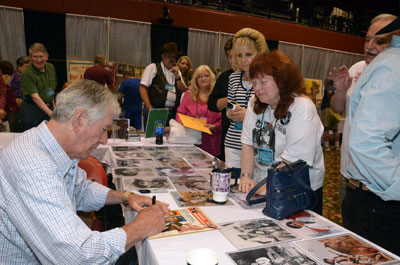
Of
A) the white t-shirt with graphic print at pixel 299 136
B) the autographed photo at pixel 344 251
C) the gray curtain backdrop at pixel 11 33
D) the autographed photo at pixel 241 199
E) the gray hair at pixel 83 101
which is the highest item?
the gray curtain backdrop at pixel 11 33

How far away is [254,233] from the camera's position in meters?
1.13

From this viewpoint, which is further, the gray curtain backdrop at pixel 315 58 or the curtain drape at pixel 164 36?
the gray curtain backdrop at pixel 315 58

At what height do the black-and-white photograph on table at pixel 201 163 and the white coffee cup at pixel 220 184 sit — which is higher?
the white coffee cup at pixel 220 184

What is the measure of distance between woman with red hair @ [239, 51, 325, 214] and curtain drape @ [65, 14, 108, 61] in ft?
18.7

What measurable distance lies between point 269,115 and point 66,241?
1.17 metres

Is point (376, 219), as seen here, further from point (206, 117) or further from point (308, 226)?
point (206, 117)

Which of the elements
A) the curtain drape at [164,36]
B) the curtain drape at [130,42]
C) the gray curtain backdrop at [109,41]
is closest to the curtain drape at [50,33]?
the gray curtain backdrop at [109,41]

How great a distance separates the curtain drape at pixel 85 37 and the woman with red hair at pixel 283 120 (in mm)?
5714

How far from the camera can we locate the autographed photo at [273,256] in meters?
0.94

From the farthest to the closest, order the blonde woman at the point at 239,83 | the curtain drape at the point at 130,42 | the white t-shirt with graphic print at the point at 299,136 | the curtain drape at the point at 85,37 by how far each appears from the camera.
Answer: the curtain drape at the point at 130,42, the curtain drape at the point at 85,37, the blonde woman at the point at 239,83, the white t-shirt with graphic print at the point at 299,136

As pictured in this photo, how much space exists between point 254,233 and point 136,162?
3.82 feet

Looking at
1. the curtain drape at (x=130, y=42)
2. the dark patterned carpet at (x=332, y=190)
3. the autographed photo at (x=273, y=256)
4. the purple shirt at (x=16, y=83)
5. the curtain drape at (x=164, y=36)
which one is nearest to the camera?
the autographed photo at (x=273, y=256)

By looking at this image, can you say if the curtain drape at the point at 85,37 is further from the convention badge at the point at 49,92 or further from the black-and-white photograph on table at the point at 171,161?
the black-and-white photograph on table at the point at 171,161

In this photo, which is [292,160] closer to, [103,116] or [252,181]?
[252,181]
